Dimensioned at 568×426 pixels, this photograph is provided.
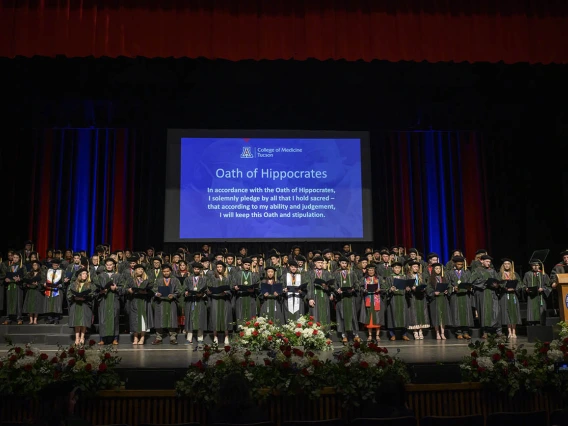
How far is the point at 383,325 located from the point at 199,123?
7133 millimetres

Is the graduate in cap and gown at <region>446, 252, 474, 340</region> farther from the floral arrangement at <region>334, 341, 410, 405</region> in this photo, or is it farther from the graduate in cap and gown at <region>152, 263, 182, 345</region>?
the floral arrangement at <region>334, 341, 410, 405</region>

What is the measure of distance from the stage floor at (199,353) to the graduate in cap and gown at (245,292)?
123 centimetres

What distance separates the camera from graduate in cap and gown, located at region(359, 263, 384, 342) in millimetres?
10453

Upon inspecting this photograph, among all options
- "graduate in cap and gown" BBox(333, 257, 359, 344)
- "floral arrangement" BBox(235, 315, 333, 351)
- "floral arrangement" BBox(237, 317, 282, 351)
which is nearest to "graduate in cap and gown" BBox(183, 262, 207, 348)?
"floral arrangement" BBox(237, 317, 282, 351)

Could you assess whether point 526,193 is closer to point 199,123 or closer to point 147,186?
point 199,123

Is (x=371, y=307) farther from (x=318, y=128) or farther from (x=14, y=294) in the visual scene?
(x=14, y=294)

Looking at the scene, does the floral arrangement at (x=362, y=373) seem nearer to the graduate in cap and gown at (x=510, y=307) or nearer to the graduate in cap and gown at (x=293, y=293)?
the graduate in cap and gown at (x=293, y=293)

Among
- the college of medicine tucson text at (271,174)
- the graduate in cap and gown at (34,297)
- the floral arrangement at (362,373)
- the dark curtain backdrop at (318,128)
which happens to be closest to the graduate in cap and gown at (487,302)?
the dark curtain backdrop at (318,128)

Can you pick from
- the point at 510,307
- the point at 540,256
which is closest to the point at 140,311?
the point at 510,307

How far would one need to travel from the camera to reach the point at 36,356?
16.8ft

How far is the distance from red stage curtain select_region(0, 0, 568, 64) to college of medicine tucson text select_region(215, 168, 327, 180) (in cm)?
545

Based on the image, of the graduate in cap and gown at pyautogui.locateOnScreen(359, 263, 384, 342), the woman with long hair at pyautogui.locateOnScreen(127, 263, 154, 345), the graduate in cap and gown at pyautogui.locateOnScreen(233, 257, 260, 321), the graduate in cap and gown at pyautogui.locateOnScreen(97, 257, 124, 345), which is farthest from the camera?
the graduate in cap and gown at pyautogui.locateOnScreen(359, 263, 384, 342)

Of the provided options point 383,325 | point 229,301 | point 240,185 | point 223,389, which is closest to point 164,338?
point 229,301

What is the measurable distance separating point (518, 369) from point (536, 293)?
20.0 ft
